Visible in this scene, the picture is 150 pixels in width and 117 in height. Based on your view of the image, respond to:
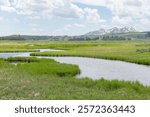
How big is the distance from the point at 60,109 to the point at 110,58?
59.2m

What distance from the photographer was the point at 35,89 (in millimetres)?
24172

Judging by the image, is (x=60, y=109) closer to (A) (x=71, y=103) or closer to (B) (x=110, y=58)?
(A) (x=71, y=103)

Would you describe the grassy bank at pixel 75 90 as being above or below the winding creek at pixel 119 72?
above

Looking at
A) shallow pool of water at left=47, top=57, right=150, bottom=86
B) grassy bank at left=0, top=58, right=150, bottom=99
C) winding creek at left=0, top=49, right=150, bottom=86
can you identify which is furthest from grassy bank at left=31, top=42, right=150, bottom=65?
grassy bank at left=0, top=58, right=150, bottom=99

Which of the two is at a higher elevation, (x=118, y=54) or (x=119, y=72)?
(x=119, y=72)

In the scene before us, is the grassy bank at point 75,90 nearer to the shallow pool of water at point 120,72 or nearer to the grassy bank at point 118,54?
the shallow pool of water at point 120,72

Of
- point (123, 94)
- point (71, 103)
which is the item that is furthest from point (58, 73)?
point (71, 103)

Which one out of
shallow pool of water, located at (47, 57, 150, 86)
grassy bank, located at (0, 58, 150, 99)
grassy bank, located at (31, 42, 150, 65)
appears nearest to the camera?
grassy bank, located at (0, 58, 150, 99)

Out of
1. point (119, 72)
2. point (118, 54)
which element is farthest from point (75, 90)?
point (118, 54)

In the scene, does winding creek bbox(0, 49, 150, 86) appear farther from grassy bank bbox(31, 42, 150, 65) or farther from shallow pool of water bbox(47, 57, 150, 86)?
grassy bank bbox(31, 42, 150, 65)

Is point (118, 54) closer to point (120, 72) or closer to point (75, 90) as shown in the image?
point (120, 72)

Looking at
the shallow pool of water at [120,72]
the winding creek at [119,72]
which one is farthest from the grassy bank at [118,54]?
the shallow pool of water at [120,72]

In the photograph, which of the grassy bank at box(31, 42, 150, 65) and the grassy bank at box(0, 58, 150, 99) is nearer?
the grassy bank at box(0, 58, 150, 99)

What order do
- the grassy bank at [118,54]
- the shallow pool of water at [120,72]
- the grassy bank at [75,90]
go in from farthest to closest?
the grassy bank at [118,54], the shallow pool of water at [120,72], the grassy bank at [75,90]
